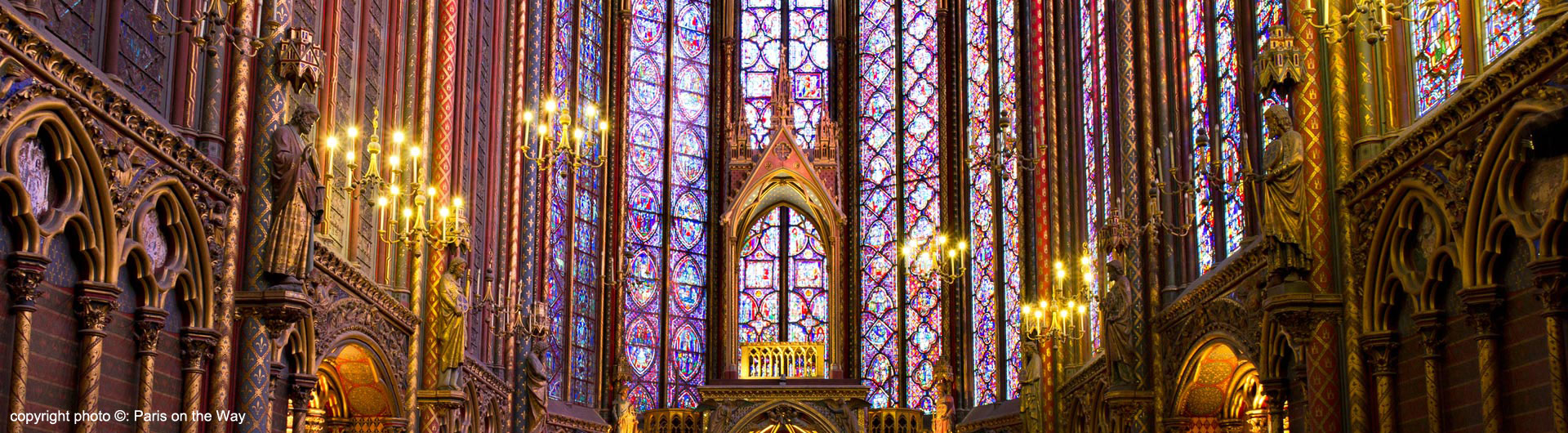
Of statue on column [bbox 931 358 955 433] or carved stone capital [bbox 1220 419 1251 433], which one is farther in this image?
statue on column [bbox 931 358 955 433]

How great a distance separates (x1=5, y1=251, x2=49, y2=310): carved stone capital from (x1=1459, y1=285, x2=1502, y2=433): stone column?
9.79 metres

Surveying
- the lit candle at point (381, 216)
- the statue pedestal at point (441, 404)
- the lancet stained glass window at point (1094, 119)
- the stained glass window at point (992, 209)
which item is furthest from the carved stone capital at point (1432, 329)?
the stained glass window at point (992, 209)

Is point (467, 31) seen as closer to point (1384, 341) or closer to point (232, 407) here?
point (232, 407)

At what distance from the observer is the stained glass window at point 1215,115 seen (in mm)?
18672

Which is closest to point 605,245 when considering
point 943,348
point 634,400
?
point 634,400

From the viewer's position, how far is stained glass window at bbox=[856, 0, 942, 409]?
33594mm

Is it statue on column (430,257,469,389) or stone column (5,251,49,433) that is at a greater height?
statue on column (430,257,469,389)

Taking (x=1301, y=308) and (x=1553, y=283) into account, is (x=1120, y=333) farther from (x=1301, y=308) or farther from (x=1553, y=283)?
(x=1553, y=283)

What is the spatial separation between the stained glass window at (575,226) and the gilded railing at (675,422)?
5.20 feet

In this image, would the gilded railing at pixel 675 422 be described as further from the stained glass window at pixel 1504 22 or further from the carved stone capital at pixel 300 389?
the stained glass window at pixel 1504 22

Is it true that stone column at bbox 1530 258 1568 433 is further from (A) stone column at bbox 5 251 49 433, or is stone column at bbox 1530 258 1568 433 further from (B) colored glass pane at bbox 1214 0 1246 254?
(A) stone column at bbox 5 251 49 433

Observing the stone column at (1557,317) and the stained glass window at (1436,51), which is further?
the stained glass window at (1436,51)

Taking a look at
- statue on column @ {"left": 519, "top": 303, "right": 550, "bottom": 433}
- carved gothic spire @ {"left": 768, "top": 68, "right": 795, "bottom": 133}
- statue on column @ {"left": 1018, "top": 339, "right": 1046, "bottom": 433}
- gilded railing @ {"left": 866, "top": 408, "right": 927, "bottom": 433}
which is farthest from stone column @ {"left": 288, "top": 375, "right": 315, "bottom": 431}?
carved gothic spire @ {"left": 768, "top": 68, "right": 795, "bottom": 133}

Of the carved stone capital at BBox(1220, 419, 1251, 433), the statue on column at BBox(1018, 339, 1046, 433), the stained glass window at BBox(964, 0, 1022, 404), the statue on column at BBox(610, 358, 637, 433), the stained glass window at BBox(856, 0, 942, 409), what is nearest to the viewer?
the carved stone capital at BBox(1220, 419, 1251, 433)
